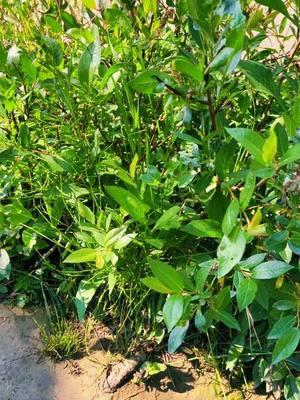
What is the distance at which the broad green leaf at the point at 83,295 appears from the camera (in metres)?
1.51

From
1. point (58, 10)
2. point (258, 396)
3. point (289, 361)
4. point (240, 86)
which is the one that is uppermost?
point (58, 10)

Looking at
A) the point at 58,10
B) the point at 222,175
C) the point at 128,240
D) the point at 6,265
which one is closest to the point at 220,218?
the point at 222,175

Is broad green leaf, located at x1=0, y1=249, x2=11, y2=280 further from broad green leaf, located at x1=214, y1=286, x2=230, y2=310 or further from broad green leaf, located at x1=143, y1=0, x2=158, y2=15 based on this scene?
broad green leaf, located at x1=143, y1=0, x2=158, y2=15

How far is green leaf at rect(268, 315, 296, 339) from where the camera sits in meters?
1.22

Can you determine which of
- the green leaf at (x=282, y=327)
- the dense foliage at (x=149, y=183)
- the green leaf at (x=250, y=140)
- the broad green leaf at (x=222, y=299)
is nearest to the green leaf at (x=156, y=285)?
the dense foliage at (x=149, y=183)

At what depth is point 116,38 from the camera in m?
1.56

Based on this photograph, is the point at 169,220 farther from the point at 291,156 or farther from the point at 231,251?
the point at 291,156

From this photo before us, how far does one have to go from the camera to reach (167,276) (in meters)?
1.21

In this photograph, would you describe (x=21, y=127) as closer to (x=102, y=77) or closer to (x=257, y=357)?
(x=102, y=77)

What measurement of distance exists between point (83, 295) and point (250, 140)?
666mm

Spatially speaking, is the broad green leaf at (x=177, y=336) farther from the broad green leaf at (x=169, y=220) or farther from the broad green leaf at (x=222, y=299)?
the broad green leaf at (x=169, y=220)

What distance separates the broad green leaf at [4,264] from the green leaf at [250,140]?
78cm

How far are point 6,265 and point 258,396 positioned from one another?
71cm

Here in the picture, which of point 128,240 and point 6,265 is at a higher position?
point 128,240
